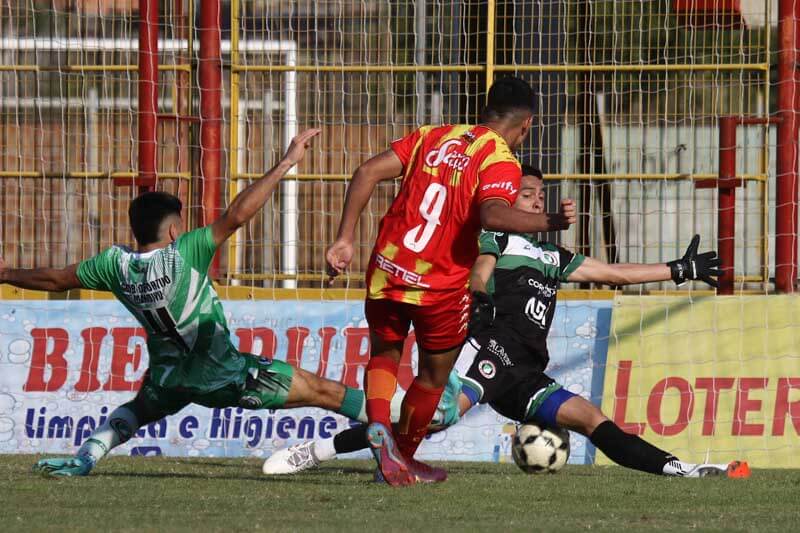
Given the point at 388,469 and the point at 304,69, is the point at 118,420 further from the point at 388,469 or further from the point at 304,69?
the point at 304,69

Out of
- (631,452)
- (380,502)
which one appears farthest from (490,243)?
(380,502)

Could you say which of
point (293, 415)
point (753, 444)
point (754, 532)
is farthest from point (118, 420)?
point (753, 444)

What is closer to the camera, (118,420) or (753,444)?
(118,420)

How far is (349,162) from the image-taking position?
11758 millimetres

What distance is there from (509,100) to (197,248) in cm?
164

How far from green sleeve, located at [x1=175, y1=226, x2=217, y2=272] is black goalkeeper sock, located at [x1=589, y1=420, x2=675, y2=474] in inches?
86.3

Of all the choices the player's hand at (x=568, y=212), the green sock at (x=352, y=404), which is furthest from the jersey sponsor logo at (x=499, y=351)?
the player's hand at (x=568, y=212)

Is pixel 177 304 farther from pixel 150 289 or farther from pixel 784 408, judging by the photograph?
pixel 784 408

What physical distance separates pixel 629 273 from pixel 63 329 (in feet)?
13.8

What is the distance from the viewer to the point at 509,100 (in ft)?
22.4

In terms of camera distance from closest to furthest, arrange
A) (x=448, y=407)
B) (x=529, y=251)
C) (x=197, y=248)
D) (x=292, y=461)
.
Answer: (x=197, y=248) < (x=448, y=407) < (x=292, y=461) < (x=529, y=251)

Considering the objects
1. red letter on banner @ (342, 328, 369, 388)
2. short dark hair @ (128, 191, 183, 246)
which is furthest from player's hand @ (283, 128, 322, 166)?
red letter on banner @ (342, 328, 369, 388)

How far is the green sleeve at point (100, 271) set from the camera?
7180 mm

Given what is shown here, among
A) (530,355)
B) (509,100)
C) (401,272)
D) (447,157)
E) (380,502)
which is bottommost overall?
(380,502)
